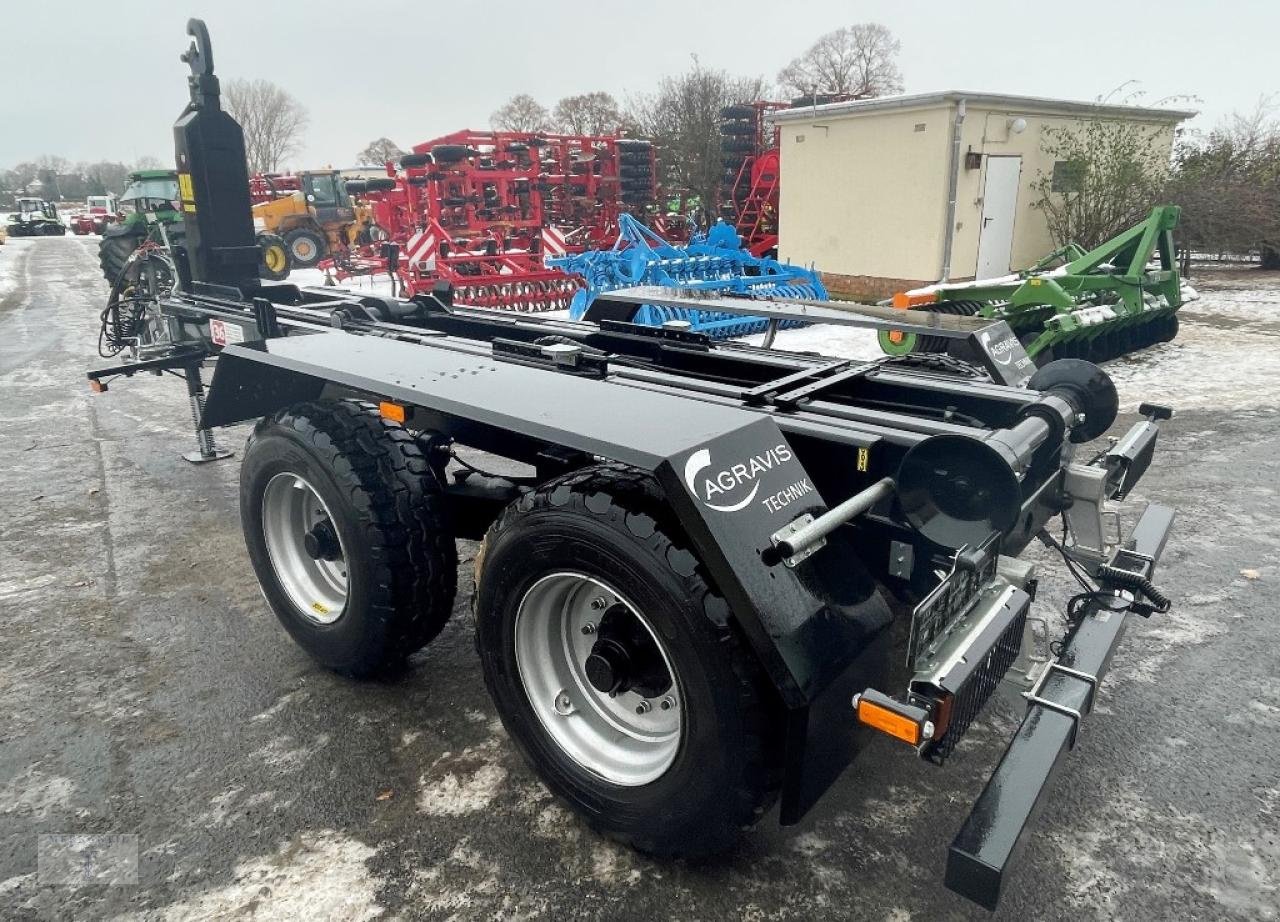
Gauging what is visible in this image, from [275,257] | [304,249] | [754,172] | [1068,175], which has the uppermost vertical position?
[754,172]

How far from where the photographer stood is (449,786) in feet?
8.10

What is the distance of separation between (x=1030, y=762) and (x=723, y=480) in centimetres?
91

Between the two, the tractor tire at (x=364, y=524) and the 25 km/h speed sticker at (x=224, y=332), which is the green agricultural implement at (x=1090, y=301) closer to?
the 25 km/h speed sticker at (x=224, y=332)

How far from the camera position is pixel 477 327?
14.0 feet

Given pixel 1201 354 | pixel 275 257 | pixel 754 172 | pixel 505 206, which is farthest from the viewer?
pixel 275 257

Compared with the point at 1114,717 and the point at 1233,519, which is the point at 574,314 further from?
the point at 1114,717

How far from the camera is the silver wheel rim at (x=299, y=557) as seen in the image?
Result: 10.2 feet

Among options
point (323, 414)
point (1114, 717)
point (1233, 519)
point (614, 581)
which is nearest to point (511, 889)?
point (614, 581)

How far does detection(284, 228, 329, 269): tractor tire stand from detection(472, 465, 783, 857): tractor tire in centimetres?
2121

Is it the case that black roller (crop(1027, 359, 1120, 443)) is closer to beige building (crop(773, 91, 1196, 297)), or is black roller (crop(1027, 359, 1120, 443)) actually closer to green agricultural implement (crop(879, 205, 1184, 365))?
green agricultural implement (crop(879, 205, 1184, 365))

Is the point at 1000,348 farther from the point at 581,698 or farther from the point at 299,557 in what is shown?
the point at 299,557

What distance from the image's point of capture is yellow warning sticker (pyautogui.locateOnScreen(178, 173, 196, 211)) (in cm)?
533

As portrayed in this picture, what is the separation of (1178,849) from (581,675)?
1.66 meters

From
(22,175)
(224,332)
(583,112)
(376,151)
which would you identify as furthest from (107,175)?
(224,332)
